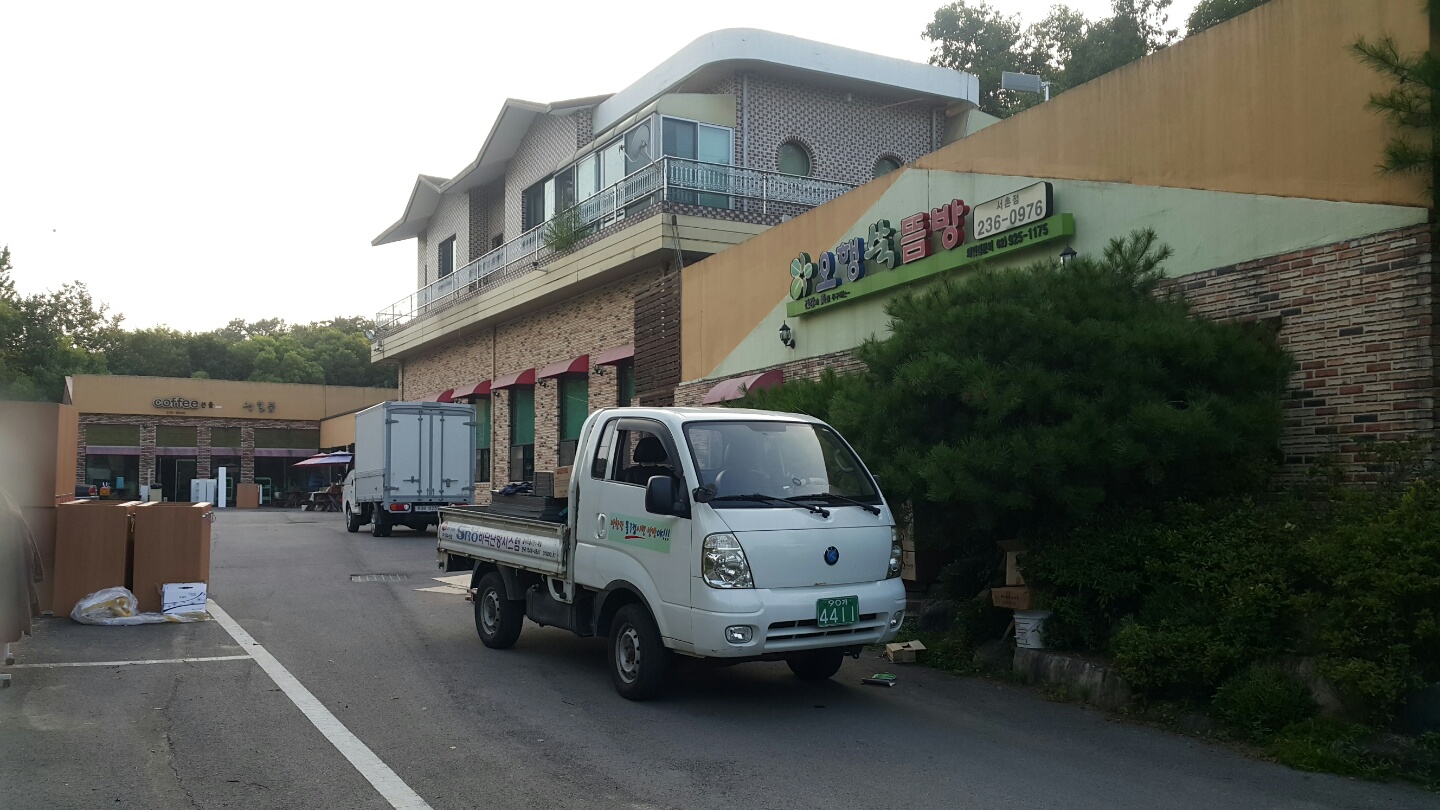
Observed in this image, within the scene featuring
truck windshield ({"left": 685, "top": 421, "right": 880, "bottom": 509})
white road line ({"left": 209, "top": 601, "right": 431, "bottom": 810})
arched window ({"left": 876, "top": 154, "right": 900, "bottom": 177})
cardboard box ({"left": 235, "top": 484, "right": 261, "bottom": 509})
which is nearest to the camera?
white road line ({"left": 209, "top": 601, "right": 431, "bottom": 810})

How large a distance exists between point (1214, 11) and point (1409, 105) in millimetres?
19876

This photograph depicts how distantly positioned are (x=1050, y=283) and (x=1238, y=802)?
4878mm

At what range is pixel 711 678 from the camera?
347 inches

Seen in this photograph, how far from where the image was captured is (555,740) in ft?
22.3

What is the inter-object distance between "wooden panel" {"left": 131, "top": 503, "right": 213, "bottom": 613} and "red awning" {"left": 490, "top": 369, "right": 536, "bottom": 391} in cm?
1782

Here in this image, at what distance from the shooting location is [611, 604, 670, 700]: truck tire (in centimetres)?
772

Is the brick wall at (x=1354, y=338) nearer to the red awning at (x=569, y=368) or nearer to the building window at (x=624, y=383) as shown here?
the building window at (x=624, y=383)

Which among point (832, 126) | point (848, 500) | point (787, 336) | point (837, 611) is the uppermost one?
point (832, 126)

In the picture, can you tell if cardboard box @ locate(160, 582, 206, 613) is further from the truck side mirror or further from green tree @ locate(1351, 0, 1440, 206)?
green tree @ locate(1351, 0, 1440, 206)

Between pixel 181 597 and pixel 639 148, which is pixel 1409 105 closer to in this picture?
pixel 181 597

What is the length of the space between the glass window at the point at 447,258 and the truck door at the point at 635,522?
102 feet

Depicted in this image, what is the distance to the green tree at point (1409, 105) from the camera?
8484 mm

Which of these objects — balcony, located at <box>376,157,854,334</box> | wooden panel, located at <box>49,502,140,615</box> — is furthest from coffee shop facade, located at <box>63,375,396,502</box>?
wooden panel, located at <box>49,502,140,615</box>

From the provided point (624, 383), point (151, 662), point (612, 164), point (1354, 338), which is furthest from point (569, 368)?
point (1354, 338)
